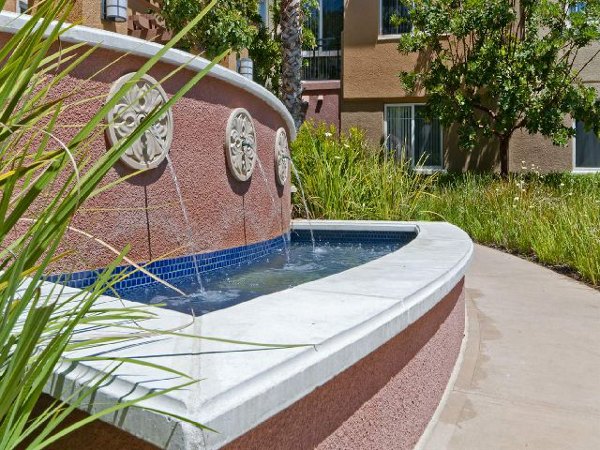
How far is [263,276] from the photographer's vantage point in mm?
6004

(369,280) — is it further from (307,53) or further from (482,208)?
(307,53)

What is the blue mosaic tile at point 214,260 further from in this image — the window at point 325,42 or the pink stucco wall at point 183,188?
the window at point 325,42

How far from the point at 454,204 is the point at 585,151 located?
6.61 m

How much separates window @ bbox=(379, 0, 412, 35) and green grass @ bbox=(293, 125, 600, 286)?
6.44 meters

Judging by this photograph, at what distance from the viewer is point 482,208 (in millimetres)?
11266

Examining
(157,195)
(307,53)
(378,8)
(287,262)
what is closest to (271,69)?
(307,53)

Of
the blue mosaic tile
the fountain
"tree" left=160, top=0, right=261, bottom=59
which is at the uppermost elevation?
"tree" left=160, top=0, right=261, bottom=59

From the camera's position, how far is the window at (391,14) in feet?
55.7

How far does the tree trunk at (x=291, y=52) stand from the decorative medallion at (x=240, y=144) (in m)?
6.65

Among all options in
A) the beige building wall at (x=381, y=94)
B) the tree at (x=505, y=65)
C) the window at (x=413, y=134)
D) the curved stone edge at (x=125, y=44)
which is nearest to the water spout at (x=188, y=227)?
the curved stone edge at (x=125, y=44)

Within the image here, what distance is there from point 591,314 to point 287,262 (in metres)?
3.16

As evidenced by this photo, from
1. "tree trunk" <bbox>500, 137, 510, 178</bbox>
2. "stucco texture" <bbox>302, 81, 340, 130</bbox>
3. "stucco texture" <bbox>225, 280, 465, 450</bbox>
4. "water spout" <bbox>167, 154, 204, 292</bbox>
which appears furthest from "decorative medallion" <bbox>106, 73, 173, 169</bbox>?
"stucco texture" <bbox>302, 81, 340, 130</bbox>

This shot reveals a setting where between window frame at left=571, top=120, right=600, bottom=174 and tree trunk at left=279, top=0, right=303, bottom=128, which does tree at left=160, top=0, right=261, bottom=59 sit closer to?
tree trunk at left=279, top=0, right=303, bottom=128

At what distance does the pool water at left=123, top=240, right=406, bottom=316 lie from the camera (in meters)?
4.77
